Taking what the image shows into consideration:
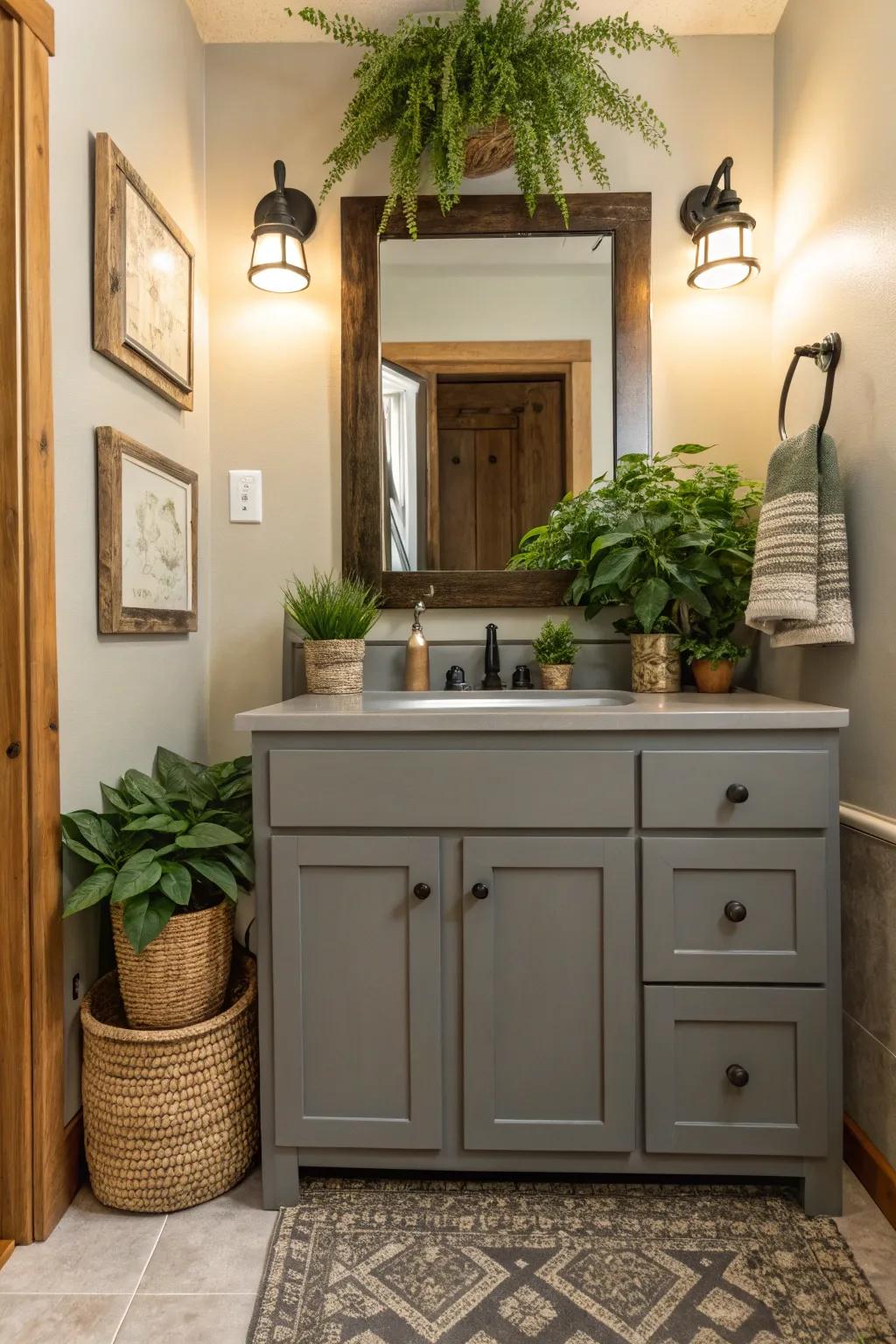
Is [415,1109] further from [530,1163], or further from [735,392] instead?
[735,392]

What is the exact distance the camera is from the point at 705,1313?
105 cm

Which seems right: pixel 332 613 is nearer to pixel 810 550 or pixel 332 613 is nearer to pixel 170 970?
pixel 170 970

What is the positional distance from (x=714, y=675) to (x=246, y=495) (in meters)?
1.16

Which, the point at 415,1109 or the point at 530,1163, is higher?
the point at 415,1109

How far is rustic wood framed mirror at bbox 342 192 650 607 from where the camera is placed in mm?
1741

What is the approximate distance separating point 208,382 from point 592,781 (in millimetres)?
1338

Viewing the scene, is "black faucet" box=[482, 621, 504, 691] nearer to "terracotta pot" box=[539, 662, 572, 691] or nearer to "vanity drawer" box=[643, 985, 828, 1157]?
"terracotta pot" box=[539, 662, 572, 691]

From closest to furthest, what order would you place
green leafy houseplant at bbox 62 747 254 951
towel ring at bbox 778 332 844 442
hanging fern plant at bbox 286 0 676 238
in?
1. green leafy houseplant at bbox 62 747 254 951
2. towel ring at bbox 778 332 844 442
3. hanging fern plant at bbox 286 0 676 238

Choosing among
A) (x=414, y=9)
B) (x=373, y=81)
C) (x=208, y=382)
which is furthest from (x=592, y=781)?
(x=414, y=9)

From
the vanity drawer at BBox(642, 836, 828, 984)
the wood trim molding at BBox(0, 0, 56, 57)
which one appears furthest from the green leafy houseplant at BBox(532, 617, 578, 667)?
the wood trim molding at BBox(0, 0, 56, 57)

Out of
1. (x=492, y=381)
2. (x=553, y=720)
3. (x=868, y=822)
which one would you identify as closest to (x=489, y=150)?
(x=492, y=381)

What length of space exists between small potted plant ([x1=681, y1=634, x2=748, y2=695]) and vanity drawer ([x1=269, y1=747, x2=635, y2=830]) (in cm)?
48

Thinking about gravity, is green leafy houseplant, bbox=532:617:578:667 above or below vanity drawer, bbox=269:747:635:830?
above

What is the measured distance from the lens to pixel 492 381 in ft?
5.67
